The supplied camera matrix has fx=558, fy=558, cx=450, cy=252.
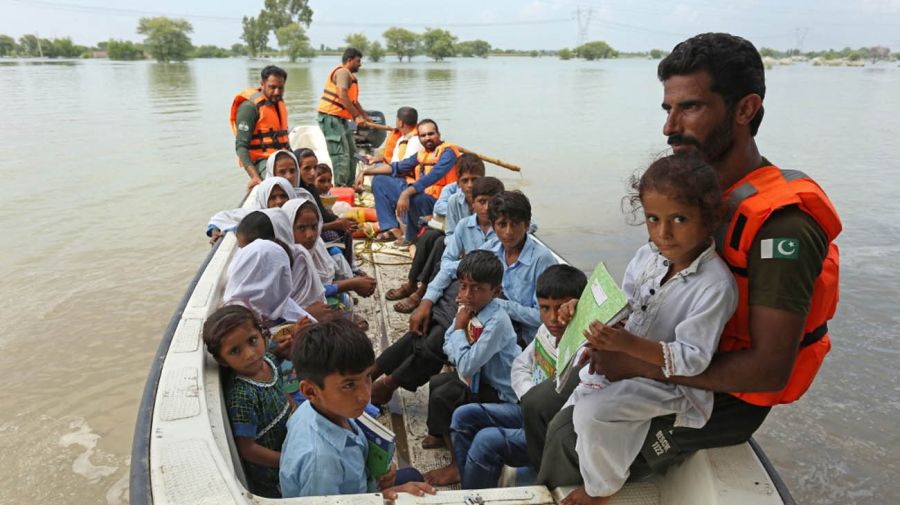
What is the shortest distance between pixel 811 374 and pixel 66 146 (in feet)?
49.0

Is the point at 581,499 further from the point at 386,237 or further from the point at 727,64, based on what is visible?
the point at 386,237

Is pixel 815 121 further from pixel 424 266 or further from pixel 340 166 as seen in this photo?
pixel 424 266

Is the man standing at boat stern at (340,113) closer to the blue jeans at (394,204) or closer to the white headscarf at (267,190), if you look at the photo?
the blue jeans at (394,204)

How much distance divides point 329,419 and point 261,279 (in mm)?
978

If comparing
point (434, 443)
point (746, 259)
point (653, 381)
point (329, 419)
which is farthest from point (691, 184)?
point (434, 443)

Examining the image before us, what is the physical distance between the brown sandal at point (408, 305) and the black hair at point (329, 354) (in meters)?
2.15

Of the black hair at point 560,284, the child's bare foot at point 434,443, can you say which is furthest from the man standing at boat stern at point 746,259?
the child's bare foot at point 434,443

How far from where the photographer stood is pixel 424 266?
3.97 meters

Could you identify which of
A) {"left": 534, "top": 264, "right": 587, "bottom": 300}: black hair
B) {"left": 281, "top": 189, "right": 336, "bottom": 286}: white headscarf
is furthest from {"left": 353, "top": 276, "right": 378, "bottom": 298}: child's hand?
{"left": 534, "top": 264, "right": 587, "bottom": 300}: black hair

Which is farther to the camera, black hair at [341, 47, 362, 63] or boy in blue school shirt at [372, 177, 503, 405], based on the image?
black hair at [341, 47, 362, 63]

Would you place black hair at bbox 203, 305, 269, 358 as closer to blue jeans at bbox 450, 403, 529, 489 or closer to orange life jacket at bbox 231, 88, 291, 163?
blue jeans at bbox 450, 403, 529, 489

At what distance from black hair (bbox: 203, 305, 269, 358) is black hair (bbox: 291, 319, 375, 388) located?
1.39 ft

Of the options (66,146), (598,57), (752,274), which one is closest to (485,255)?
(752,274)

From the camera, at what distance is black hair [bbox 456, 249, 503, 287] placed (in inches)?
89.8
